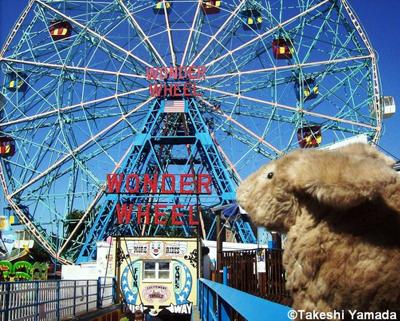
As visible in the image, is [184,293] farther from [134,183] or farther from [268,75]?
[268,75]

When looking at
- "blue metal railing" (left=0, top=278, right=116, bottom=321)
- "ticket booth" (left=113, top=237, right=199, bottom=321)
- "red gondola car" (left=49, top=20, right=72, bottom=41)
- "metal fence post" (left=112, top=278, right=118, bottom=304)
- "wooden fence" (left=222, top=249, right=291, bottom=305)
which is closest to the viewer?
"blue metal railing" (left=0, top=278, right=116, bottom=321)

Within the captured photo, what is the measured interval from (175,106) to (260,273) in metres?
15.6

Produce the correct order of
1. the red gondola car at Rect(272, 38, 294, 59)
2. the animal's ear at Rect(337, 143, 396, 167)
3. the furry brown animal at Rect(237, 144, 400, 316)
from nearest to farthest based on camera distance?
the furry brown animal at Rect(237, 144, 400, 316) < the animal's ear at Rect(337, 143, 396, 167) < the red gondola car at Rect(272, 38, 294, 59)

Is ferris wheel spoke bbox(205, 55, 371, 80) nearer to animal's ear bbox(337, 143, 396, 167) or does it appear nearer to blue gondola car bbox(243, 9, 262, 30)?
blue gondola car bbox(243, 9, 262, 30)

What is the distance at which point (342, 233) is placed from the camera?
1027 mm

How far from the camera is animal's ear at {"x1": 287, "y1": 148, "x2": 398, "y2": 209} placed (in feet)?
3.19

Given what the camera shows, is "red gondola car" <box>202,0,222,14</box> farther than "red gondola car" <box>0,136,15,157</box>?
Yes

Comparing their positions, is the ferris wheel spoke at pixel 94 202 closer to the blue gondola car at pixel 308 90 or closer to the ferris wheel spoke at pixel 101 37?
the ferris wheel spoke at pixel 101 37

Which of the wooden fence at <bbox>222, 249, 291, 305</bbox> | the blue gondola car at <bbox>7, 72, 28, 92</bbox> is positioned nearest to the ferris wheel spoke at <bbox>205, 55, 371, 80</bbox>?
the blue gondola car at <bbox>7, 72, 28, 92</bbox>

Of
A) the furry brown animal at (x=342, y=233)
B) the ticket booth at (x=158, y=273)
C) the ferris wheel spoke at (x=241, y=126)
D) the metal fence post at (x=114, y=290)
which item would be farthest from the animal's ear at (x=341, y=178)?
the ferris wheel spoke at (x=241, y=126)

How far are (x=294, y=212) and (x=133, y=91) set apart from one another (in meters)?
22.0

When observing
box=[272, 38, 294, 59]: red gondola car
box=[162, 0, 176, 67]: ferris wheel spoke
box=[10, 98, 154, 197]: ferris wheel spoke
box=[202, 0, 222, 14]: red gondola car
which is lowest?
box=[10, 98, 154, 197]: ferris wheel spoke

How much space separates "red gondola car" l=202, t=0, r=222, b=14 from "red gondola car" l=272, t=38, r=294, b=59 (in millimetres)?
3196

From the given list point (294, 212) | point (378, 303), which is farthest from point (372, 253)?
point (294, 212)
